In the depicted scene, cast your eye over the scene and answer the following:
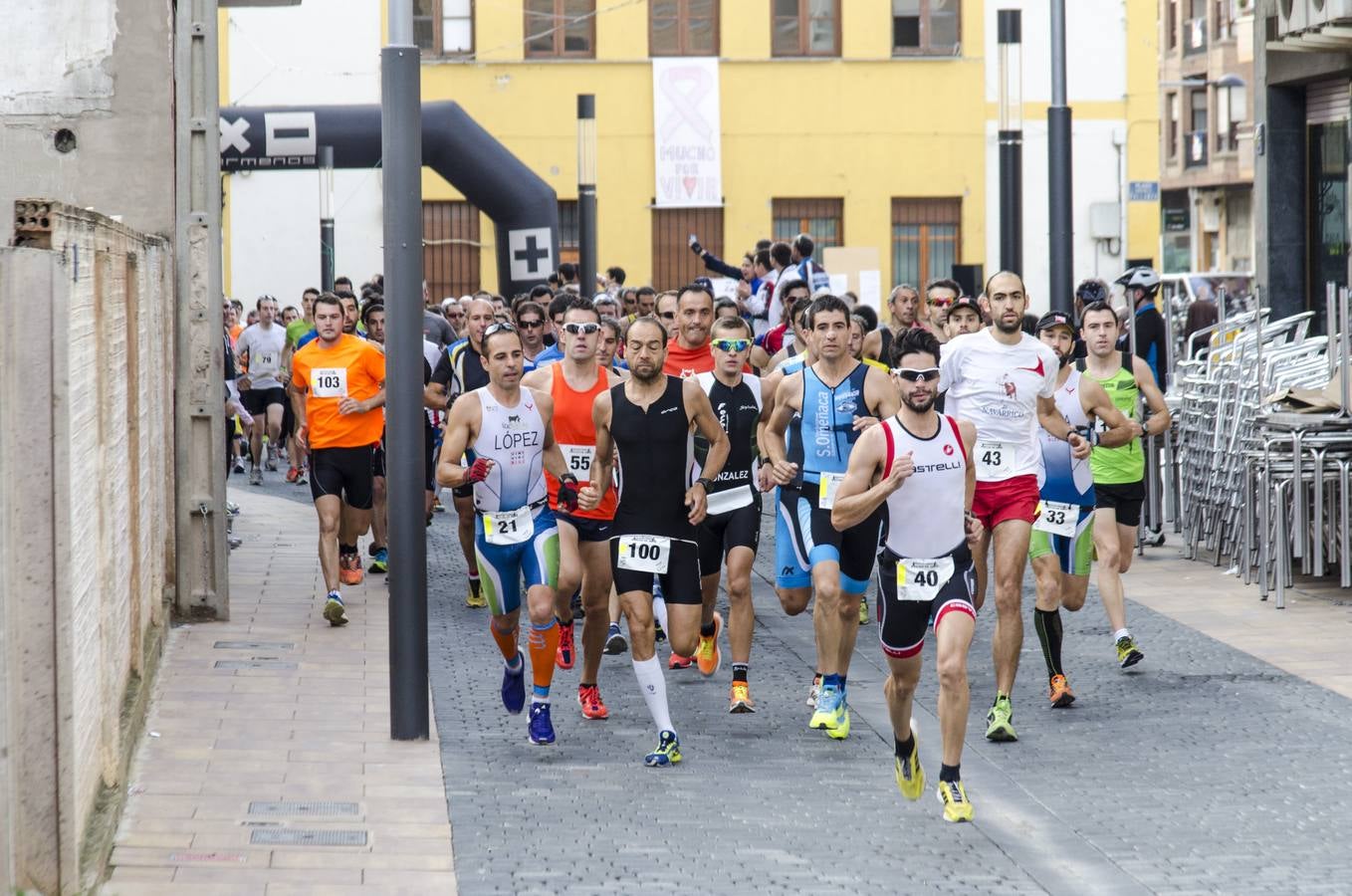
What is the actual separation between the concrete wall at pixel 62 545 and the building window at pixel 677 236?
94.5 ft

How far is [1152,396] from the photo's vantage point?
1159 centimetres

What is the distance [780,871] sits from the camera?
6.93m

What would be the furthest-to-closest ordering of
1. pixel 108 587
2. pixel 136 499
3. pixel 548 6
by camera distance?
pixel 548 6 < pixel 136 499 < pixel 108 587

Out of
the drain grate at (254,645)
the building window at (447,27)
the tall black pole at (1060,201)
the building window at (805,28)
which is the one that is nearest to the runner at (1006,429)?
the drain grate at (254,645)

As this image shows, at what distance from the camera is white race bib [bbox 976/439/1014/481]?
943 centimetres

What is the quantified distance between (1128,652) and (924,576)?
3.29 meters

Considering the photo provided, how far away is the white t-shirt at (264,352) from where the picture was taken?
23.1m

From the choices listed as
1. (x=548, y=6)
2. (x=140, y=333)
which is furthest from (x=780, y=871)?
(x=548, y=6)

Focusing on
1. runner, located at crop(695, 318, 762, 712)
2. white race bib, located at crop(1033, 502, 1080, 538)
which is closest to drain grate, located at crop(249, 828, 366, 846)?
runner, located at crop(695, 318, 762, 712)

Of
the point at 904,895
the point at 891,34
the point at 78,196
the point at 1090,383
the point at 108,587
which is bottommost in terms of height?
the point at 904,895

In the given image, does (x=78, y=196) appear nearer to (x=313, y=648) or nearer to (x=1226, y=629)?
(x=313, y=648)

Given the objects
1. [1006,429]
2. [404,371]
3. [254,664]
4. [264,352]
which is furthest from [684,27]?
[404,371]

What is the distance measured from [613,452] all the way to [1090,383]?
251 centimetres

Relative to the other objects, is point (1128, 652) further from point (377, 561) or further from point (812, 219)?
point (812, 219)
